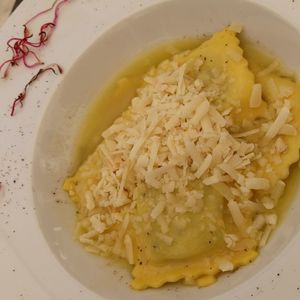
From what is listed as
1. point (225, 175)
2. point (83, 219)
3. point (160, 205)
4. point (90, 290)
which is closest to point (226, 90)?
point (225, 175)

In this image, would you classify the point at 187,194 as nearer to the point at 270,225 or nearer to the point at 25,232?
the point at 270,225

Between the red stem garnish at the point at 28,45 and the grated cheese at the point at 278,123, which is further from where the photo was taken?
the red stem garnish at the point at 28,45

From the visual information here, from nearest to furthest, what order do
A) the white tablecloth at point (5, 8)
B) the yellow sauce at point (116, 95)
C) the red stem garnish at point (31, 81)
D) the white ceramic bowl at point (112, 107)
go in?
the white ceramic bowl at point (112, 107), the red stem garnish at point (31, 81), the yellow sauce at point (116, 95), the white tablecloth at point (5, 8)

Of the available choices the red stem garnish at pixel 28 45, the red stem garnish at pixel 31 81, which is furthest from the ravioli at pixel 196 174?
the red stem garnish at pixel 28 45

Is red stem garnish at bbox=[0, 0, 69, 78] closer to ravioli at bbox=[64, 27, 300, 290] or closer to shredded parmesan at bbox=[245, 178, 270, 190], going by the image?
ravioli at bbox=[64, 27, 300, 290]

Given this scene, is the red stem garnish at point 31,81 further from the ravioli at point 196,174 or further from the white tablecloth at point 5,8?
the white tablecloth at point 5,8

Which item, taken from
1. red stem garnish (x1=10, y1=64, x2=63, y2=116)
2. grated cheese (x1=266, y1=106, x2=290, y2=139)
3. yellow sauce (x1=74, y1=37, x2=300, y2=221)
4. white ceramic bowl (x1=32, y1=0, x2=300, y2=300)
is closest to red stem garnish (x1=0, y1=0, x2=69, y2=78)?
red stem garnish (x1=10, y1=64, x2=63, y2=116)
